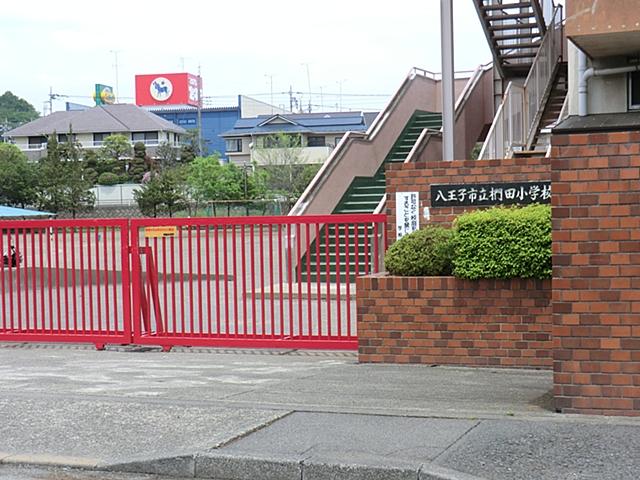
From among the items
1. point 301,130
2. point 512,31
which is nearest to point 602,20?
point 512,31

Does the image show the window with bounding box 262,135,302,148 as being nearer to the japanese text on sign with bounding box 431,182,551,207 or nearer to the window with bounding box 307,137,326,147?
the window with bounding box 307,137,326,147

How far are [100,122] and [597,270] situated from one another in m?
87.3

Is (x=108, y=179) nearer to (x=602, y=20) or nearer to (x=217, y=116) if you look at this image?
(x=217, y=116)

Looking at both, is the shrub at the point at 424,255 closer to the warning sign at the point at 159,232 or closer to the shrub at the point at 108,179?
the warning sign at the point at 159,232

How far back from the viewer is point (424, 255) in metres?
10.0

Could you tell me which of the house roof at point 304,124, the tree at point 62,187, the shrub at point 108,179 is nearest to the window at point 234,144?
the house roof at point 304,124

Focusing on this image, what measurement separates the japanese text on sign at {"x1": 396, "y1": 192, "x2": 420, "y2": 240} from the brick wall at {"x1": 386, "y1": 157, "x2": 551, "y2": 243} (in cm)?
6

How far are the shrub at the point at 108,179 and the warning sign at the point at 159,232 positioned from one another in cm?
5806

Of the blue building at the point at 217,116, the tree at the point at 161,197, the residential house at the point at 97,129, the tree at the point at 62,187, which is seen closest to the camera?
the tree at the point at 161,197

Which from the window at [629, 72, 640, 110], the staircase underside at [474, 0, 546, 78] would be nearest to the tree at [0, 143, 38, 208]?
the staircase underside at [474, 0, 546, 78]

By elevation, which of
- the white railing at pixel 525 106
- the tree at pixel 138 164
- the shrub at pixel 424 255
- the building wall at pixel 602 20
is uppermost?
the tree at pixel 138 164

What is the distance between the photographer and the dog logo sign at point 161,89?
134625 mm

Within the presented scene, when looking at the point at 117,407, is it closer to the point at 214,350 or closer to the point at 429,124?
the point at 214,350

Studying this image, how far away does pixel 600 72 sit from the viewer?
25.6 ft
